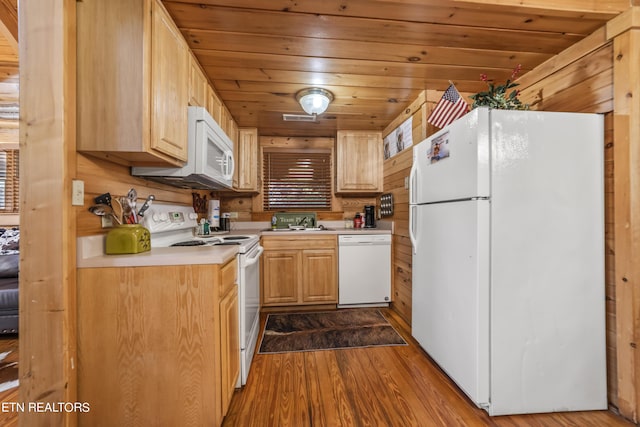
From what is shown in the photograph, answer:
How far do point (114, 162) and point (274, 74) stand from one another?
124 centimetres

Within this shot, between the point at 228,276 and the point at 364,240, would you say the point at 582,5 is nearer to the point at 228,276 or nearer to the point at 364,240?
the point at 364,240

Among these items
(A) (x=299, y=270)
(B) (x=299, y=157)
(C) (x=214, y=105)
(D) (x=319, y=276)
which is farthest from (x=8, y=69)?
(D) (x=319, y=276)

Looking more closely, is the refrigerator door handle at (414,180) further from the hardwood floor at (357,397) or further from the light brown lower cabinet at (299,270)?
the hardwood floor at (357,397)

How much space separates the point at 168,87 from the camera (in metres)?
1.31

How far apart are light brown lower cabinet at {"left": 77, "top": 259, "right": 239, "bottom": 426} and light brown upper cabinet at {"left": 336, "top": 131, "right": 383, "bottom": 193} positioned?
2.29 m

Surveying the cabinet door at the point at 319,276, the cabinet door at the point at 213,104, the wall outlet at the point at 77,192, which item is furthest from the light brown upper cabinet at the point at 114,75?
the cabinet door at the point at 319,276

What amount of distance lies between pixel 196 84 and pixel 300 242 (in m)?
1.74

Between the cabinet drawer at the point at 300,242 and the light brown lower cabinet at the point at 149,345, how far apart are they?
5.22 feet

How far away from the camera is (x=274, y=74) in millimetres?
1925

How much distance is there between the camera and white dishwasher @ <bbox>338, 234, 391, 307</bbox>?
9.27ft

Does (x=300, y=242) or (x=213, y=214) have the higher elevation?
(x=213, y=214)

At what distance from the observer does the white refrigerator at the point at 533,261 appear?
132 cm

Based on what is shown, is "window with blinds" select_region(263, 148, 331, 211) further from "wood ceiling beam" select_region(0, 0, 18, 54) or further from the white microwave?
"wood ceiling beam" select_region(0, 0, 18, 54)

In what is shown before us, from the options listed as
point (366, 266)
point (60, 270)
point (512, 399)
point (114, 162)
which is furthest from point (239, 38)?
point (512, 399)
